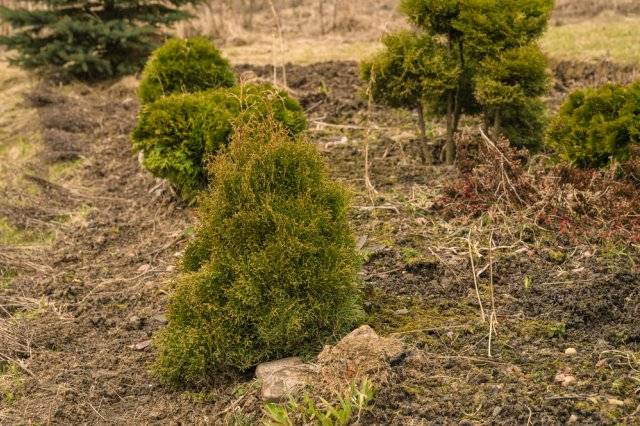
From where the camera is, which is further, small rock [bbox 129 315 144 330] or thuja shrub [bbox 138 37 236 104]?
thuja shrub [bbox 138 37 236 104]

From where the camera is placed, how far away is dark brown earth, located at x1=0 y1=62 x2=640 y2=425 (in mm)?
3564

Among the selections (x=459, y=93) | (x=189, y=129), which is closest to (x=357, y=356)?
(x=189, y=129)

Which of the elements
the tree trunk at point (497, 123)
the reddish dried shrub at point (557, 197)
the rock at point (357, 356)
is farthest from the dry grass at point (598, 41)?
the rock at point (357, 356)

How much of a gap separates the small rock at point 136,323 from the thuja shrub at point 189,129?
1.64m

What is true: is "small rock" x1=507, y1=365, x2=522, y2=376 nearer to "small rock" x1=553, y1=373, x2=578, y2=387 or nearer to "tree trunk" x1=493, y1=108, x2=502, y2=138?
"small rock" x1=553, y1=373, x2=578, y2=387

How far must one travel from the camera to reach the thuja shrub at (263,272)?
3875 millimetres

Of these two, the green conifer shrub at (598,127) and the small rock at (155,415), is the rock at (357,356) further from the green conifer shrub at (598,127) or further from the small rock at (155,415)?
the green conifer shrub at (598,127)

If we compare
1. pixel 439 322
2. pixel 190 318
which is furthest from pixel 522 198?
pixel 190 318

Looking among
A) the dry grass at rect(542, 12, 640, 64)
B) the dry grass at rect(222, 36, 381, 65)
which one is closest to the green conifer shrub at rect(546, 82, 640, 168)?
the dry grass at rect(542, 12, 640, 64)

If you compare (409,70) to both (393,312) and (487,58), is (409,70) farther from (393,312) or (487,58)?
(393,312)

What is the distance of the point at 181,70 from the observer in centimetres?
800

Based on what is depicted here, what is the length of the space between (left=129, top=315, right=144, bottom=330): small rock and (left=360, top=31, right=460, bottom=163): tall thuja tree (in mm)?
2934

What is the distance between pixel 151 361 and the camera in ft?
14.6

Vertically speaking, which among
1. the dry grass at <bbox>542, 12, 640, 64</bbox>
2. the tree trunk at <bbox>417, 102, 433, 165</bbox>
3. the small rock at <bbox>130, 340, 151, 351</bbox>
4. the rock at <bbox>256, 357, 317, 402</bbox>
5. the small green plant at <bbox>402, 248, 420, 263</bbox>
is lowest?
the small rock at <bbox>130, 340, 151, 351</bbox>
